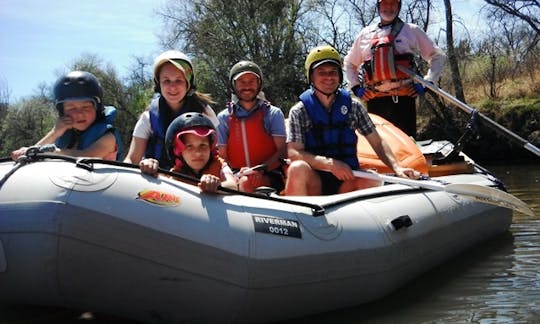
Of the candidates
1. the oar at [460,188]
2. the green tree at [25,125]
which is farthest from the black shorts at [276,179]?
the green tree at [25,125]

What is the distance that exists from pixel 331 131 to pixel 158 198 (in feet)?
5.63

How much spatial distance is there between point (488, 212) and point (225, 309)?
2.71m

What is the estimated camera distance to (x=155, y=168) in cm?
277

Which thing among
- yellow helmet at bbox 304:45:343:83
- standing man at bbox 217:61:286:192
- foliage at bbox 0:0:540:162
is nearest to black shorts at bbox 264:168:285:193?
standing man at bbox 217:61:286:192

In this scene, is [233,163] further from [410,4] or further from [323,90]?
[410,4]

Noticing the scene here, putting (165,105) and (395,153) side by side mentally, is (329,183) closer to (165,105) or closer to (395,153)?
(395,153)

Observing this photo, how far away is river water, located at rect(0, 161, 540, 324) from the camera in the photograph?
309 cm

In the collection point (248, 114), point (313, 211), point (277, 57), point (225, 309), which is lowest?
point (225, 309)

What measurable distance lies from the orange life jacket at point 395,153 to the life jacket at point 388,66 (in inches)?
19.4

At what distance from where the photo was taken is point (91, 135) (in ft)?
11.6

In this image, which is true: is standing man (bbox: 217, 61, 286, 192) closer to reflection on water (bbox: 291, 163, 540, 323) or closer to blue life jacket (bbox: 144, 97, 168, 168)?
blue life jacket (bbox: 144, 97, 168, 168)

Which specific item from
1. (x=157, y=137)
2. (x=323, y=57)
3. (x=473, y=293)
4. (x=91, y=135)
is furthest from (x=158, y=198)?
(x=473, y=293)

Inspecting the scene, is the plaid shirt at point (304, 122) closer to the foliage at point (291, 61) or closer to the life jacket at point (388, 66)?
the life jacket at point (388, 66)

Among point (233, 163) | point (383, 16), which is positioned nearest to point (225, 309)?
point (233, 163)
